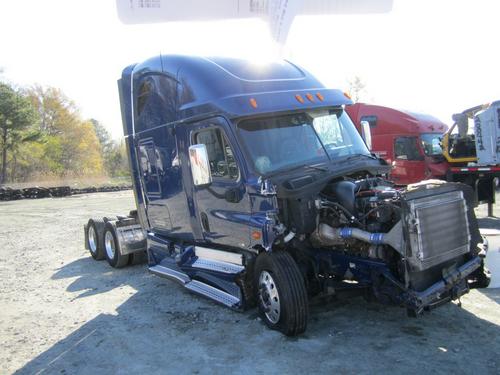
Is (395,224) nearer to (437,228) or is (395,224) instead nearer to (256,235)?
(437,228)

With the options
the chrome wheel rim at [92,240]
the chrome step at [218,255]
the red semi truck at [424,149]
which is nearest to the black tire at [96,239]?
the chrome wheel rim at [92,240]

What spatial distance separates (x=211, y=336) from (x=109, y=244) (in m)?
4.47

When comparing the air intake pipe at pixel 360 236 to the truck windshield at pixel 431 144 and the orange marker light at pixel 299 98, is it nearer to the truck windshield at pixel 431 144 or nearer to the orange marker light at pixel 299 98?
the orange marker light at pixel 299 98

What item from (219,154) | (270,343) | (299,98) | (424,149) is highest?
(299,98)

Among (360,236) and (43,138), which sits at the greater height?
(43,138)

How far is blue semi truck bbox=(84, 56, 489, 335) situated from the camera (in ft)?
14.4

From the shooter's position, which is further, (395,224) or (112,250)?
(112,250)

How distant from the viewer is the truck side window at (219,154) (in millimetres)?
5344

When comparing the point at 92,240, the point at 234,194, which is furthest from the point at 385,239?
the point at 92,240

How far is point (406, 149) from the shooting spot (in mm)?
14328

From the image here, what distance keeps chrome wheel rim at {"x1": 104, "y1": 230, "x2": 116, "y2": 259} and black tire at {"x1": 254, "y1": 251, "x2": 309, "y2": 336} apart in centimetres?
445

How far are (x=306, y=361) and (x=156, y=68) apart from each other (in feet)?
14.5

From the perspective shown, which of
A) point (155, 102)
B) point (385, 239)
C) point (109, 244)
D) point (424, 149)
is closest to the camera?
point (385, 239)

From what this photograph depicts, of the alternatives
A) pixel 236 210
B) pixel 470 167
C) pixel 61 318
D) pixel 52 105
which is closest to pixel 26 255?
pixel 61 318
